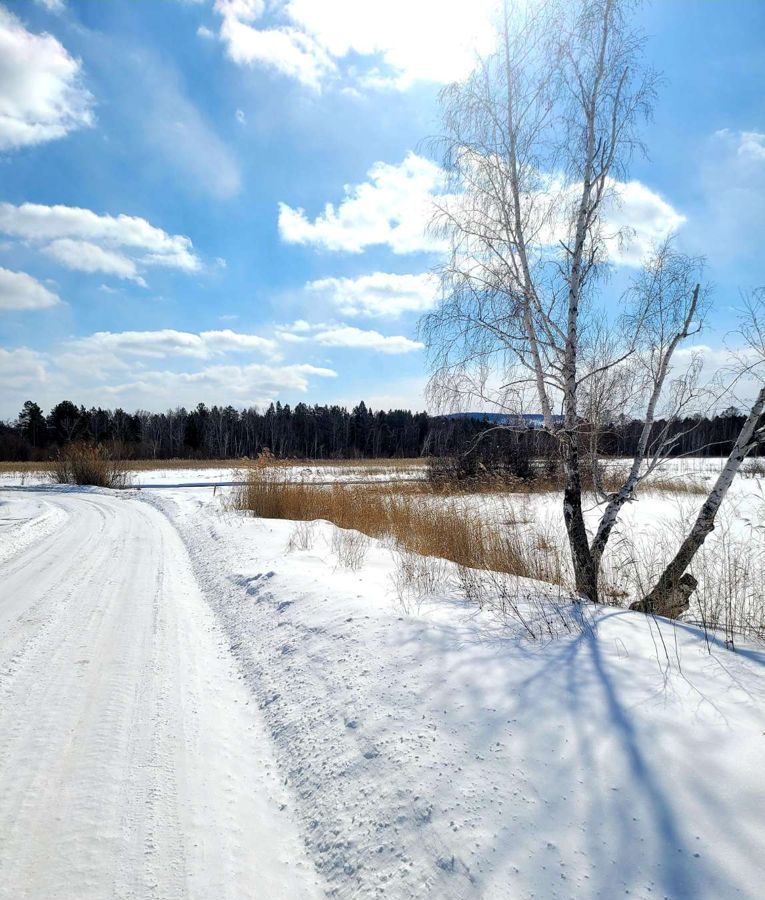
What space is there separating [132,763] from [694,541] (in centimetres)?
560

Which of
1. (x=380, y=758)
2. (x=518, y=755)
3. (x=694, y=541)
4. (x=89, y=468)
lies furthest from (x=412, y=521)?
(x=89, y=468)

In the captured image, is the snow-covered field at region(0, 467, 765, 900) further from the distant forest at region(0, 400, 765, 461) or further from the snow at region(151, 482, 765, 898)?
the distant forest at region(0, 400, 765, 461)

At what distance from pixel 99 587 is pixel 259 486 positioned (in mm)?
7301

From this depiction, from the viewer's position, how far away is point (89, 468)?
81.4 ft

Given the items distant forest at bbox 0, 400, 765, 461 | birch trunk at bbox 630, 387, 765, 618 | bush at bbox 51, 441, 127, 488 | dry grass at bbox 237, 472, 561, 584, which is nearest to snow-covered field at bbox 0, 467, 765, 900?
birch trunk at bbox 630, 387, 765, 618

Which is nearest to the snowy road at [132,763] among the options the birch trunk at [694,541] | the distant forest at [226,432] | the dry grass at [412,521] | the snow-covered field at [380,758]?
the snow-covered field at [380,758]

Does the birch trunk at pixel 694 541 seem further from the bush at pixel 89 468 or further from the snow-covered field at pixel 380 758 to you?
the bush at pixel 89 468

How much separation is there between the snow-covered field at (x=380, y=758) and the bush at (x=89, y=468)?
2299 cm

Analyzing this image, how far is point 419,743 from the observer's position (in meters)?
2.61

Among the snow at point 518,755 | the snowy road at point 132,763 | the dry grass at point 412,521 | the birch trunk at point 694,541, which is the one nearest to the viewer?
the snow at point 518,755

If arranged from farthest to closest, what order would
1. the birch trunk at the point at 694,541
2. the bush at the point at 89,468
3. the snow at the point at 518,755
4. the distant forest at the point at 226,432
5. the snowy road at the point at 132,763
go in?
the distant forest at the point at 226,432, the bush at the point at 89,468, the birch trunk at the point at 694,541, the snowy road at the point at 132,763, the snow at the point at 518,755

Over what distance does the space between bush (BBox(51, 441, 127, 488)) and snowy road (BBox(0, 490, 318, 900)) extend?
2204 cm

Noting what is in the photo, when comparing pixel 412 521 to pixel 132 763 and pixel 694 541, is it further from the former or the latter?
pixel 132 763

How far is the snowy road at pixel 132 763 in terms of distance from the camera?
6.61ft
